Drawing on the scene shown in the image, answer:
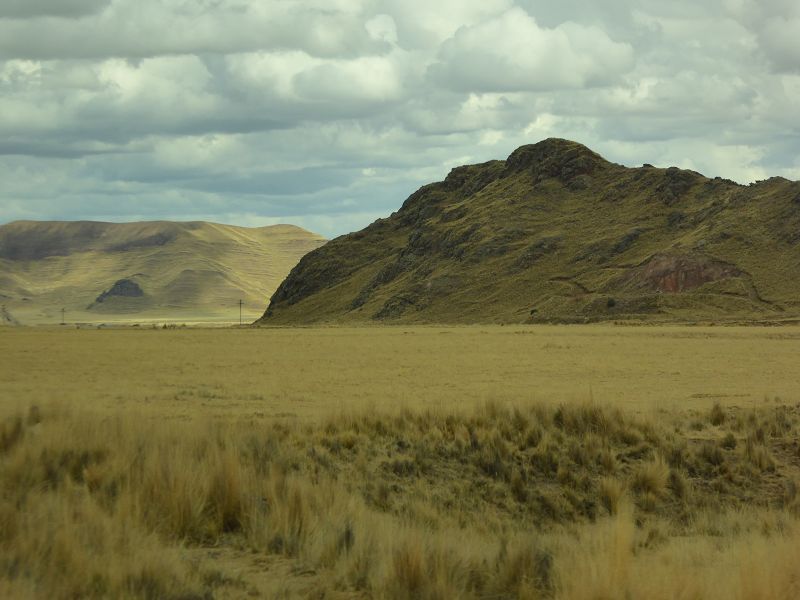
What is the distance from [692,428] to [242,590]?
39.5 feet

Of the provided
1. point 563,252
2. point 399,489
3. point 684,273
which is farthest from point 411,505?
point 563,252

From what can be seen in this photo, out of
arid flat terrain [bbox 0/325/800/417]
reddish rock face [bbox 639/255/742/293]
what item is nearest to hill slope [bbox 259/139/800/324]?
reddish rock face [bbox 639/255/742/293]

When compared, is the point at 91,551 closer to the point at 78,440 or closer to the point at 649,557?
the point at 78,440

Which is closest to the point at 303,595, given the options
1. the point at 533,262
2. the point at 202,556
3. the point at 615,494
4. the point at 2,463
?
the point at 202,556

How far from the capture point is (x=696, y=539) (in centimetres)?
1177

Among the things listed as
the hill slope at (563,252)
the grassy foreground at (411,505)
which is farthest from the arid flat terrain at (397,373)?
the hill slope at (563,252)

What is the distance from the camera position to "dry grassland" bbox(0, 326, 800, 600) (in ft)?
27.1

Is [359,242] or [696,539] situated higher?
[359,242]

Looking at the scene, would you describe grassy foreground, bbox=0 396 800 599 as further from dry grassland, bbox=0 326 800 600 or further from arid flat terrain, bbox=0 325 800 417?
→ arid flat terrain, bbox=0 325 800 417

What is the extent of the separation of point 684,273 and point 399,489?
76878mm

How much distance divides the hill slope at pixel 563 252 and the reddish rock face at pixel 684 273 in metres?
0.13

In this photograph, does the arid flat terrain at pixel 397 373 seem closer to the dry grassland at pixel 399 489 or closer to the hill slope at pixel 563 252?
the dry grassland at pixel 399 489

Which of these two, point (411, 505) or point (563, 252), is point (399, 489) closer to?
point (411, 505)

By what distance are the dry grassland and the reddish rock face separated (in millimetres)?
59204
